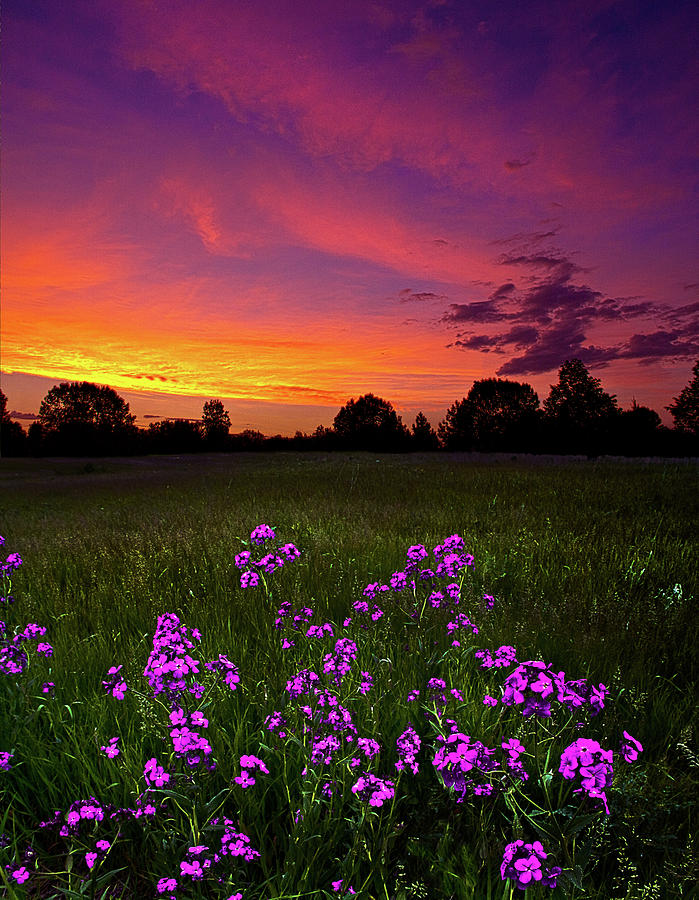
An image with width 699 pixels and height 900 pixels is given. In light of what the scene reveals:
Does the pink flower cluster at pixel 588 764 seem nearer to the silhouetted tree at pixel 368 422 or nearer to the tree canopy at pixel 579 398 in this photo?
the tree canopy at pixel 579 398

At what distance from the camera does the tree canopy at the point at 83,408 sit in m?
67.4

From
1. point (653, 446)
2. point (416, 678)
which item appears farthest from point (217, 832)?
point (653, 446)

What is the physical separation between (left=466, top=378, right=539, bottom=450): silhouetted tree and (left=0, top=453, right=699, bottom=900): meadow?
239 ft

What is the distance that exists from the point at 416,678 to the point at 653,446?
54908 millimetres

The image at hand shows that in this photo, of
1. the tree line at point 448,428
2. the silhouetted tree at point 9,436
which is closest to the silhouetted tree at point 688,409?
the tree line at point 448,428

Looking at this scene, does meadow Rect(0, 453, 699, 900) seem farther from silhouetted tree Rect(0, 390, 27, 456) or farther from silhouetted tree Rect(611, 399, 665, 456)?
silhouetted tree Rect(0, 390, 27, 456)

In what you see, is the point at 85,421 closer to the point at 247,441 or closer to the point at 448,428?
the point at 247,441

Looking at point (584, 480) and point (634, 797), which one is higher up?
point (584, 480)

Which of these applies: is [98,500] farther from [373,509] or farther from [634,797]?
[634,797]

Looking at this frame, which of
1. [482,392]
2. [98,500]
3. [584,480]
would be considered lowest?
[98,500]

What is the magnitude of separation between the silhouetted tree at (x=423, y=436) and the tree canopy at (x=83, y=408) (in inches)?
1792

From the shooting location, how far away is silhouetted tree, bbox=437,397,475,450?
7944cm

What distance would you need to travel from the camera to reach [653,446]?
48.5 meters

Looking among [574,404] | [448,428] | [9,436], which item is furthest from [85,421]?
[574,404]
